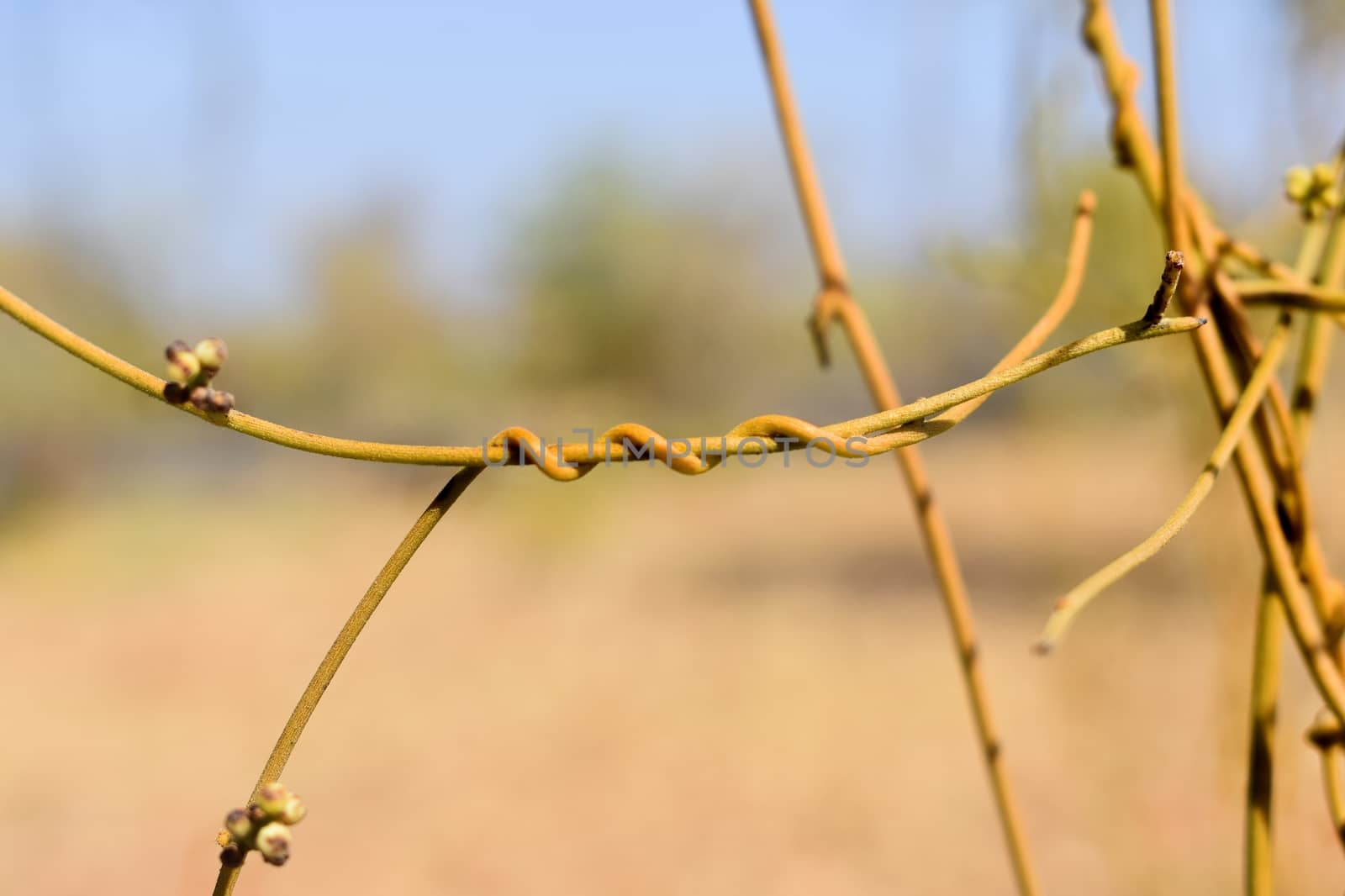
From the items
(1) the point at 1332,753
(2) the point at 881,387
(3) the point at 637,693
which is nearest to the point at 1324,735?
(1) the point at 1332,753

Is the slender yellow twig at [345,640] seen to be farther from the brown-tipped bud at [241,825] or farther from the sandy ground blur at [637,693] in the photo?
the sandy ground blur at [637,693]

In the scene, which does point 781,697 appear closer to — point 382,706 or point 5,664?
point 382,706

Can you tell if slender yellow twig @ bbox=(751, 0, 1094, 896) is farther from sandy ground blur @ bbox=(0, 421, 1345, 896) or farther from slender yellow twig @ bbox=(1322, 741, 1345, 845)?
sandy ground blur @ bbox=(0, 421, 1345, 896)

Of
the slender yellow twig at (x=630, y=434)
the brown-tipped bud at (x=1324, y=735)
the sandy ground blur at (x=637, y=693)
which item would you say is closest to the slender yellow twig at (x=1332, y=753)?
the brown-tipped bud at (x=1324, y=735)

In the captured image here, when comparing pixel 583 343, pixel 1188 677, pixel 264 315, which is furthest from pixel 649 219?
pixel 1188 677

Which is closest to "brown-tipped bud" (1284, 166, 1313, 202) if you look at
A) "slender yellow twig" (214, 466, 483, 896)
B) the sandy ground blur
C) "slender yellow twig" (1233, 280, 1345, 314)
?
"slender yellow twig" (1233, 280, 1345, 314)
